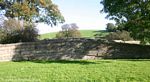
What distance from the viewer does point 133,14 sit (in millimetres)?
26703

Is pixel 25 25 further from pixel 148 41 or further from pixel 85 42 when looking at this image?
pixel 148 41

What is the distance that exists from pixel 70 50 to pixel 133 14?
6.05 metres

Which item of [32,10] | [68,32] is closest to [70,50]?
[32,10]

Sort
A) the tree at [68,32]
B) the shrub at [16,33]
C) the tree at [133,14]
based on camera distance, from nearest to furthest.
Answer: the tree at [133,14] → the shrub at [16,33] → the tree at [68,32]

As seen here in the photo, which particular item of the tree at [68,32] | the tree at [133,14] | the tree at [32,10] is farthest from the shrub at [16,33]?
the tree at [68,32]

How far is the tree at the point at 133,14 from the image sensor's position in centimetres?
2614

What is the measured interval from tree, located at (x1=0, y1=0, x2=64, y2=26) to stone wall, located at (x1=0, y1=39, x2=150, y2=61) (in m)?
3.09

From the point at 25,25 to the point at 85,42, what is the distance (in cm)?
599

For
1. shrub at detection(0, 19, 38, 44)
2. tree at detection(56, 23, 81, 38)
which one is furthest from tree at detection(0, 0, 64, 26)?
tree at detection(56, 23, 81, 38)

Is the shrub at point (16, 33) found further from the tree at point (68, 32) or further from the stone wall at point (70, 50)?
the tree at point (68, 32)

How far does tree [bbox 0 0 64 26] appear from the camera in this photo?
27734mm

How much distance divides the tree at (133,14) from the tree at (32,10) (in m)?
5.47

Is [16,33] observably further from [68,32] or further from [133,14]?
[68,32]

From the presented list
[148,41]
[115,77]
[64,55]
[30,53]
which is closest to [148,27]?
[148,41]
